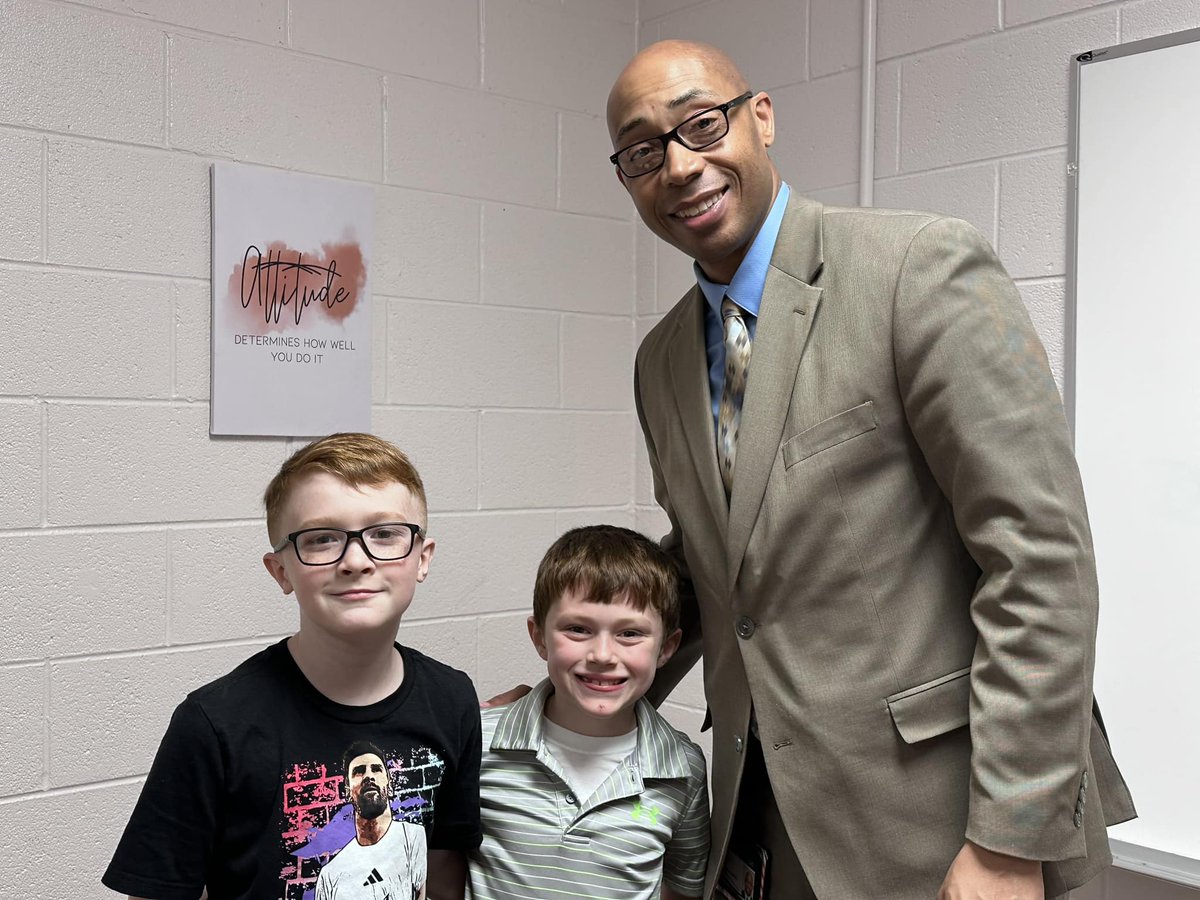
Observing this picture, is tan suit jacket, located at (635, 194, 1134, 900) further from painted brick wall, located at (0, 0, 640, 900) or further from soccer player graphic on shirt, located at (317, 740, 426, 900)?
painted brick wall, located at (0, 0, 640, 900)

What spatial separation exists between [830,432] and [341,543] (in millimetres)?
611

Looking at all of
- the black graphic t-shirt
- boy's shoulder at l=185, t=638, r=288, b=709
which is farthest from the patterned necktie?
boy's shoulder at l=185, t=638, r=288, b=709

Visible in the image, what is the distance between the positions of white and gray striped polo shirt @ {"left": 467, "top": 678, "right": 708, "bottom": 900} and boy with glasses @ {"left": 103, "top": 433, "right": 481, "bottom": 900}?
148mm

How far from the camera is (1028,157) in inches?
87.9

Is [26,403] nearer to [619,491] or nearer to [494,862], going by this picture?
[494,862]

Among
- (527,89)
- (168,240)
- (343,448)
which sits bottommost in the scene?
(343,448)

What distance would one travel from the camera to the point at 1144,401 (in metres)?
2.03

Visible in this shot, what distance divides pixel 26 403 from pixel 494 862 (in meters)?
1.24

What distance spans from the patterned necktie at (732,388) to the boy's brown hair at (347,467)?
410mm

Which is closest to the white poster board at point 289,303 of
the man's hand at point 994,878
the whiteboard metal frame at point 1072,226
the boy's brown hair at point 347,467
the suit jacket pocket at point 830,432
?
the boy's brown hair at point 347,467

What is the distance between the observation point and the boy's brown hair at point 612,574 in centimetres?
160

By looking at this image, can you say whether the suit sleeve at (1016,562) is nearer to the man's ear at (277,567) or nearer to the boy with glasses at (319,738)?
the boy with glasses at (319,738)

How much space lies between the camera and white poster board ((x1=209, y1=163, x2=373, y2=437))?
7.63 feet

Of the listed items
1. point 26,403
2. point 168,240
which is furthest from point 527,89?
point 26,403
